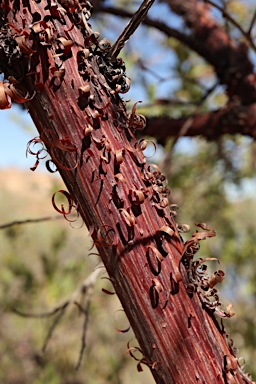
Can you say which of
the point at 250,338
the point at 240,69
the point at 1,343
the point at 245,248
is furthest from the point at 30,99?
the point at 1,343

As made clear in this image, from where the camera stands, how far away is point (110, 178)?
844 millimetres

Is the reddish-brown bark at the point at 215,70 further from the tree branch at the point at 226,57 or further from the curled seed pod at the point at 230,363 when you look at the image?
the curled seed pod at the point at 230,363

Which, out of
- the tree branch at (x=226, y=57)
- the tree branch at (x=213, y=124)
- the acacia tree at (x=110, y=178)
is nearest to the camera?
the acacia tree at (x=110, y=178)

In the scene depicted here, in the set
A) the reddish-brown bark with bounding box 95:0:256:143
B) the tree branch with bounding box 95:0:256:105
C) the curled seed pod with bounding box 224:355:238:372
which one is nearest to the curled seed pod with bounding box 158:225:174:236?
the curled seed pod with bounding box 224:355:238:372

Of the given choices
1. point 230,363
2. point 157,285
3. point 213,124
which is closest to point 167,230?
point 157,285

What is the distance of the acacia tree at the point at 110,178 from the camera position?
82 cm

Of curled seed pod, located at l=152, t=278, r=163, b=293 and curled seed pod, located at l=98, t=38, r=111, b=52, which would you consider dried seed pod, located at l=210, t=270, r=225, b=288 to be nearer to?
curled seed pod, located at l=152, t=278, r=163, b=293

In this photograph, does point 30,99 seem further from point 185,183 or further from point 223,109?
point 185,183

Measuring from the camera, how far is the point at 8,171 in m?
26.9

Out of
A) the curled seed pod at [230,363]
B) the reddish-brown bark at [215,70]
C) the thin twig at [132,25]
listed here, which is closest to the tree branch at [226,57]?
the reddish-brown bark at [215,70]

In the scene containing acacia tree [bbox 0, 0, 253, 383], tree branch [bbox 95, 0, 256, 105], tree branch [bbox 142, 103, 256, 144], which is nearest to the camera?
acacia tree [bbox 0, 0, 253, 383]

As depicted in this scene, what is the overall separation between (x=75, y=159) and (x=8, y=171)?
26806mm

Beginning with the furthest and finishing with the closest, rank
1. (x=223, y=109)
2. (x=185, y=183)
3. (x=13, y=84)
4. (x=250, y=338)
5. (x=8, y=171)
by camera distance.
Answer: (x=8, y=171), (x=185, y=183), (x=250, y=338), (x=223, y=109), (x=13, y=84)

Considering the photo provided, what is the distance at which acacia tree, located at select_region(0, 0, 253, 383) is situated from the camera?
82 cm
